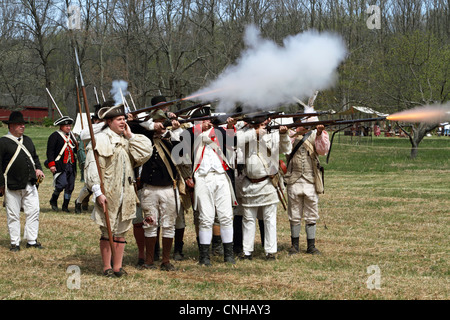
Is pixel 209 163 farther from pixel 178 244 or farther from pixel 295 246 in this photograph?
pixel 295 246

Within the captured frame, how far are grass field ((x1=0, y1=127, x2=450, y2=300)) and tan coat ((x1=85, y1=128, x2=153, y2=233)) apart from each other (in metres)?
0.73

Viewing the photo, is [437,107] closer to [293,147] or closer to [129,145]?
[293,147]

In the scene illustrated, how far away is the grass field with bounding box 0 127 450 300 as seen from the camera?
6.20m

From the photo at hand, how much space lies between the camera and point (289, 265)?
7691mm

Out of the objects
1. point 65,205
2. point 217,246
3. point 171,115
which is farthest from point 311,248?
point 65,205

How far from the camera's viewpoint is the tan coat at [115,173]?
22.4ft

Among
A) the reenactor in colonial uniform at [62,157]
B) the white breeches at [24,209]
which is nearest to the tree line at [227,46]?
the reenactor in colonial uniform at [62,157]

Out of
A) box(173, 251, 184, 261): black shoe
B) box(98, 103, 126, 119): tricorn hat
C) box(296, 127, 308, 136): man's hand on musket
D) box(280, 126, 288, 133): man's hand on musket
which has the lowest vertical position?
box(173, 251, 184, 261): black shoe

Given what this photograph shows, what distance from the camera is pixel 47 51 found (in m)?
56.1

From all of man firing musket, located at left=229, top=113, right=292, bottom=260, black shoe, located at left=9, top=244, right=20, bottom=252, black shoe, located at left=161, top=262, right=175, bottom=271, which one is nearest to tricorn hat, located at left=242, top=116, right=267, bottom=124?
man firing musket, located at left=229, top=113, right=292, bottom=260

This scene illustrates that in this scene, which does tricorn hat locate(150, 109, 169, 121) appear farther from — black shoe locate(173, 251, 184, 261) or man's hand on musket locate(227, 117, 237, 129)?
black shoe locate(173, 251, 184, 261)
